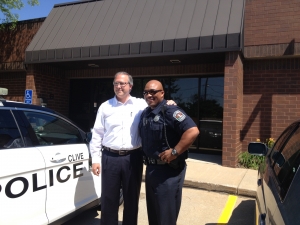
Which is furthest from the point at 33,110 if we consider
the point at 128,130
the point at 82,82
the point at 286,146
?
the point at 82,82

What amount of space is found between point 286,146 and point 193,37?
14.1ft

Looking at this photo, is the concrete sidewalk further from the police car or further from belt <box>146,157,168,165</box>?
belt <box>146,157,168,165</box>

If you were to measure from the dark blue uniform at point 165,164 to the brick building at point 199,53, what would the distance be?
3998mm

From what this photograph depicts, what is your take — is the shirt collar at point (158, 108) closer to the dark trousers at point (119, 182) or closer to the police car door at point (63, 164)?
the dark trousers at point (119, 182)

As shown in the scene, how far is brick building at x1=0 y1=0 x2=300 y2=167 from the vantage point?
20.4 ft

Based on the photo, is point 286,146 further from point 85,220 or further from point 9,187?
point 85,220

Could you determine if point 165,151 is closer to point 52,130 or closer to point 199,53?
point 52,130

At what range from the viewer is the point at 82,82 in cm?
974

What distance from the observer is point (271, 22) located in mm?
6906

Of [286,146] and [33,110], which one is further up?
[33,110]

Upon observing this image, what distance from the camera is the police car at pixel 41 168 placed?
7.72ft

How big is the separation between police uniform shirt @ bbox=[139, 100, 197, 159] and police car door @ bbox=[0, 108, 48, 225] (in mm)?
1089

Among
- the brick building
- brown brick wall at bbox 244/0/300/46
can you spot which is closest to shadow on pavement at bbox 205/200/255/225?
the brick building

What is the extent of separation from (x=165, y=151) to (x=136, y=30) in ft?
17.2
